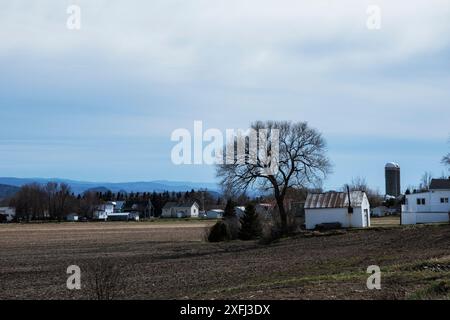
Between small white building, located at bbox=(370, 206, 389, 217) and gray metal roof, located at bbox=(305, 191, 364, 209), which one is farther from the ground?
gray metal roof, located at bbox=(305, 191, 364, 209)

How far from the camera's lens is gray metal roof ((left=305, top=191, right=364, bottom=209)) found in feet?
207

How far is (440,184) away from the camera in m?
71.6

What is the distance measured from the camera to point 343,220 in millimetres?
63188

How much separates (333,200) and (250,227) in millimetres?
9578

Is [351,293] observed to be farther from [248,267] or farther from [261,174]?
[261,174]

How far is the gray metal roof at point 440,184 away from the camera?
7047 cm

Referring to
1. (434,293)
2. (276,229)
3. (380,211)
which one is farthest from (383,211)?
(434,293)

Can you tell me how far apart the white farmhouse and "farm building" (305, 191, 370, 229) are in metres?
5.09

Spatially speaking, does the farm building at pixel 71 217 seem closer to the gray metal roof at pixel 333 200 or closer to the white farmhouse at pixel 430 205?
the white farmhouse at pixel 430 205

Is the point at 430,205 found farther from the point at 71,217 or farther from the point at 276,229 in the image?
the point at 71,217

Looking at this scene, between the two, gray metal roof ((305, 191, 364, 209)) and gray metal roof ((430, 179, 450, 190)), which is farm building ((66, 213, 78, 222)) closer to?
gray metal roof ((305, 191, 364, 209))

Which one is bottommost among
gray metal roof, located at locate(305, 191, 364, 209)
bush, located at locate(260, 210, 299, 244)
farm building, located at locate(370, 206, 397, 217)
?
farm building, located at locate(370, 206, 397, 217)

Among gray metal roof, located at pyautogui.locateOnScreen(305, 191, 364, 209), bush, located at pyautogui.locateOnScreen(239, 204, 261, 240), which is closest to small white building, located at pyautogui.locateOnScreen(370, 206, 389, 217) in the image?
gray metal roof, located at pyautogui.locateOnScreen(305, 191, 364, 209)
